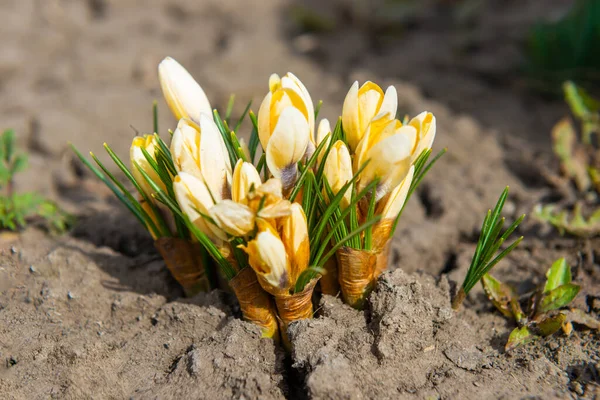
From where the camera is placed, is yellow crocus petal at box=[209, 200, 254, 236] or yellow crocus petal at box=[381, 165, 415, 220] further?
yellow crocus petal at box=[381, 165, 415, 220]

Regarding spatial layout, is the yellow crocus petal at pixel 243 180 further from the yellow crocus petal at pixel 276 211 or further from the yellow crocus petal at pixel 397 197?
the yellow crocus petal at pixel 397 197

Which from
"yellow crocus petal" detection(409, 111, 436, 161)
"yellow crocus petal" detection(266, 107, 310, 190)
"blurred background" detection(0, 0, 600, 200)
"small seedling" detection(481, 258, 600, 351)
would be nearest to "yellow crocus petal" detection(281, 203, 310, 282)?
"yellow crocus petal" detection(266, 107, 310, 190)

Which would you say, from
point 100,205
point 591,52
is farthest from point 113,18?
point 591,52

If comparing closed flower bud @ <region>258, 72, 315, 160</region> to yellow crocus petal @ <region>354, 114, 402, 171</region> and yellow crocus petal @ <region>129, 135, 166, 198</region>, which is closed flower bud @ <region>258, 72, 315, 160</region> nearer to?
yellow crocus petal @ <region>354, 114, 402, 171</region>

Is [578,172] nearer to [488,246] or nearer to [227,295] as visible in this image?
[488,246]

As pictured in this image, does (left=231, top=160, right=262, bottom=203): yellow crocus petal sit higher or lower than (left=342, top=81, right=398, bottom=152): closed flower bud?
lower

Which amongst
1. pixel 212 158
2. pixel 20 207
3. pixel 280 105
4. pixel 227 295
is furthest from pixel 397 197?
pixel 20 207

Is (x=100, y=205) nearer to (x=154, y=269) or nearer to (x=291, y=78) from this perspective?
(x=154, y=269)
